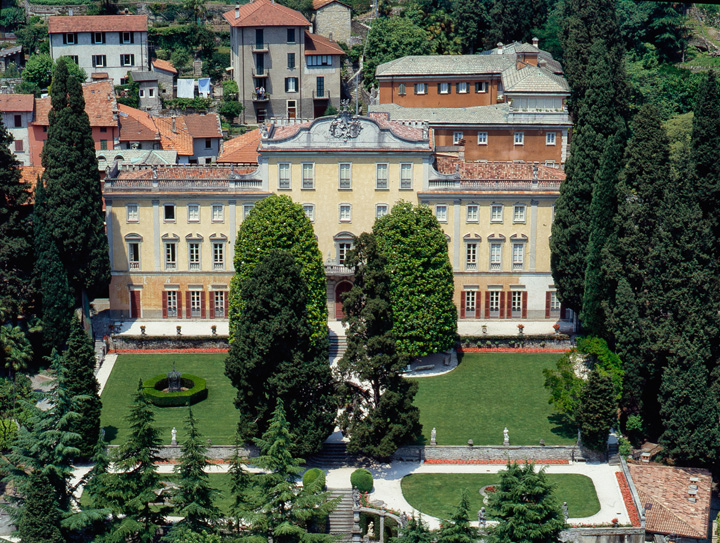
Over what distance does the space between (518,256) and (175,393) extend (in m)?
23.7

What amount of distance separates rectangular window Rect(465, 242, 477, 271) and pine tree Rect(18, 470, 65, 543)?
3369cm

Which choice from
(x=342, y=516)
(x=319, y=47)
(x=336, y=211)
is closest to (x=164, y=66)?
(x=319, y=47)

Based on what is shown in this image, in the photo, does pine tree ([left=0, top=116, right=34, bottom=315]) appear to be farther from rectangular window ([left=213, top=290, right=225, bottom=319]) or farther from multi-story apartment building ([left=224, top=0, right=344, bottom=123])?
multi-story apartment building ([left=224, top=0, right=344, bottom=123])

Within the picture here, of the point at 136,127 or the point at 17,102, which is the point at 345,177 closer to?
the point at 136,127

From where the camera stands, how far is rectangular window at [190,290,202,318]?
88.7 meters

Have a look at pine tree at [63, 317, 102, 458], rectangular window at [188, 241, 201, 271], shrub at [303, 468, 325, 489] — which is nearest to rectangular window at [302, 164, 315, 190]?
rectangular window at [188, 241, 201, 271]

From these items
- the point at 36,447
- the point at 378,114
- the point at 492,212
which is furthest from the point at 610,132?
the point at 36,447

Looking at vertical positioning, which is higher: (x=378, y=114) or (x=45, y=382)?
(x=378, y=114)

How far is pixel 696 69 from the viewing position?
123 metres

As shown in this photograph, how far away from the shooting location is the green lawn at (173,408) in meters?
74.4

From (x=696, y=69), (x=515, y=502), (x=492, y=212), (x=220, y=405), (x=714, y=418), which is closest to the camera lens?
(x=515, y=502)

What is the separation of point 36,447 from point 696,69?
7723 cm

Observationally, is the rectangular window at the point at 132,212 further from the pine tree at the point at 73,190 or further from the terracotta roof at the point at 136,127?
the terracotta roof at the point at 136,127

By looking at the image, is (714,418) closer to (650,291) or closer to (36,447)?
(650,291)
